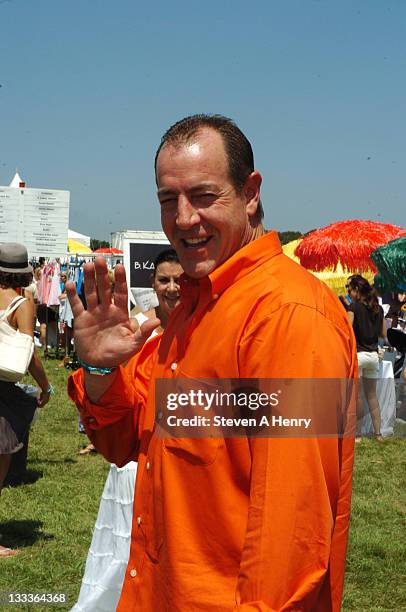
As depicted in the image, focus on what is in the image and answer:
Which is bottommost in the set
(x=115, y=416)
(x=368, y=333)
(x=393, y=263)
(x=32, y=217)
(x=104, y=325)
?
(x=115, y=416)

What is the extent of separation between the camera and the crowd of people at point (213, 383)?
4.88ft

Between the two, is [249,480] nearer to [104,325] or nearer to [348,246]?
[104,325]

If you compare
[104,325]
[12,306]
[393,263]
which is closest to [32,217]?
[393,263]

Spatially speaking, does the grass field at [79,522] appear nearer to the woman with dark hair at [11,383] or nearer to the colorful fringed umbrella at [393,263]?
the woman with dark hair at [11,383]

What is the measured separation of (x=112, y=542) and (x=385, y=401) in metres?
6.78

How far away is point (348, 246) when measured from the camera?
52.7 feet

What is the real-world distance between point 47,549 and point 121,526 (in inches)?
64.0

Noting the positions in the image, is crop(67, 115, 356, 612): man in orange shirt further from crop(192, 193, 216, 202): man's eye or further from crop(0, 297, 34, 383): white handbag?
crop(0, 297, 34, 383): white handbag

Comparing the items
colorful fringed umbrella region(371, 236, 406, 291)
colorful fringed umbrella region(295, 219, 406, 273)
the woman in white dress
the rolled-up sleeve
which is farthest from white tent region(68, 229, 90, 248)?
the rolled-up sleeve

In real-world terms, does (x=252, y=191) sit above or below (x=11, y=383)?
above

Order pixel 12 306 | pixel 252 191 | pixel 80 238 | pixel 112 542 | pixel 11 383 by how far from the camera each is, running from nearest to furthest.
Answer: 1. pixel 252 191
2. pixel 112 542
3. pixel 11 383
4. pixel 12 306
5. pixel 80 238

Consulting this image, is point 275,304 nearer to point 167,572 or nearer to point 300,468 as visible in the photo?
point 300,468

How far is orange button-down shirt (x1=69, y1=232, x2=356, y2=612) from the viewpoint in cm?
148

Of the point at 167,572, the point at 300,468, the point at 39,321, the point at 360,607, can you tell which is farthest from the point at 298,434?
the point at 39,321
